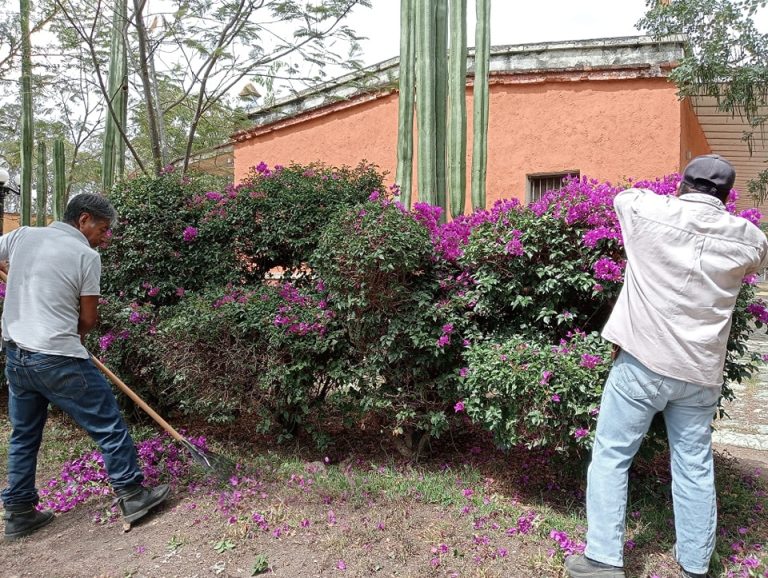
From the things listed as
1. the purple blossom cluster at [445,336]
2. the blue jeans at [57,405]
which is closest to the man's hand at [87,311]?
the blue jeans at [57,405]

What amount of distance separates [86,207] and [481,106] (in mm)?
3870

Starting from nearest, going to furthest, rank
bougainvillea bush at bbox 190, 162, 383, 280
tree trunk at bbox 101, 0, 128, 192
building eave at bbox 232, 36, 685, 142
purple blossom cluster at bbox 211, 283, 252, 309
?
purple blossom cluster at bbox 211, 283, 252, 309 < bougainvillea bush at bbox 190, 162, 383, 280 < tree trunk at bbox 101, 0, 128, 192 < building eave at bbox 232, 36, 685, 142

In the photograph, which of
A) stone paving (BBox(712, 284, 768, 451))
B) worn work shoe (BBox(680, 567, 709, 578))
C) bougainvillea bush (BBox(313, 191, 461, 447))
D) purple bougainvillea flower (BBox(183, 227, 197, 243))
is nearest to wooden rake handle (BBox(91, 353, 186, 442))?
bougainvillea bush (BBox(313, 191, 461, 447))

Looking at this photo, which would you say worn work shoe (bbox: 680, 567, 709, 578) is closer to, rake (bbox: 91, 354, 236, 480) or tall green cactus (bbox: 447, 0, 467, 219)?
rake (bbox: 91, 354, 236, 480)

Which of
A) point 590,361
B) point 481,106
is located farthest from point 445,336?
point 481,106

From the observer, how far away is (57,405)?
10.6 feet

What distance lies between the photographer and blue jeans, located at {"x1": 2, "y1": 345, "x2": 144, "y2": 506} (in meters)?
3.15

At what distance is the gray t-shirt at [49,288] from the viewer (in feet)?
10.3

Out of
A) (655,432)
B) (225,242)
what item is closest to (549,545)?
(655,432)

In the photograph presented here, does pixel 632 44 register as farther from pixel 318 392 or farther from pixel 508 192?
pixel 318 392

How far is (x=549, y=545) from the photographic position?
2953 millimetres

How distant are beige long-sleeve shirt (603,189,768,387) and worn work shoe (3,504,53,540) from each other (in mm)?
3367

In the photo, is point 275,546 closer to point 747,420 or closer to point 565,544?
point 565,544

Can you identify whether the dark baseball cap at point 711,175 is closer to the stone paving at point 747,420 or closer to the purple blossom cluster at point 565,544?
the purple blossom cluster at point 565,544
